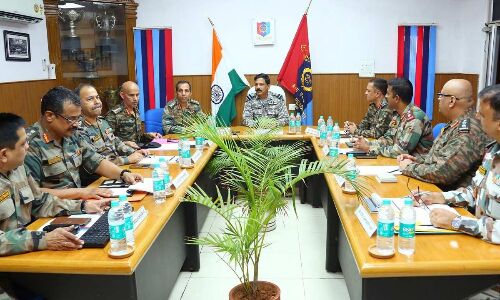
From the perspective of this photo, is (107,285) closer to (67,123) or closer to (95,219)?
(95,219)

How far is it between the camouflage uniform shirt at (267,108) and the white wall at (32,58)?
7.83 ft

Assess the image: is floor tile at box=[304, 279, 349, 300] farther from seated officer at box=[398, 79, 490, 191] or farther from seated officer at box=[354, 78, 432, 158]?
seated officer at box=[354, 78, 432, 158]

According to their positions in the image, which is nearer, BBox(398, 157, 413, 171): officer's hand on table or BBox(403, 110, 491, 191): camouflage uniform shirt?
BBox(403, 110, 491, 191): camouflage uniform shirt

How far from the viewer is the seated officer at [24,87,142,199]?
2.35 m

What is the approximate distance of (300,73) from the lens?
5.72m

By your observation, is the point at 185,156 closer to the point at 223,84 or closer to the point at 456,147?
the point at 456,147

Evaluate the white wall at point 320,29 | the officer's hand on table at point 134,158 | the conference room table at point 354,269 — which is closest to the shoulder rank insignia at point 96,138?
the officer's hand on table at point 134,158

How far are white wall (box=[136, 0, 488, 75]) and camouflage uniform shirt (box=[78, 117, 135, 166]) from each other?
2.64m

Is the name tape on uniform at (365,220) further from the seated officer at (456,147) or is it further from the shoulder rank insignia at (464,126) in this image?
the shoulder rank insignia at (464,126)

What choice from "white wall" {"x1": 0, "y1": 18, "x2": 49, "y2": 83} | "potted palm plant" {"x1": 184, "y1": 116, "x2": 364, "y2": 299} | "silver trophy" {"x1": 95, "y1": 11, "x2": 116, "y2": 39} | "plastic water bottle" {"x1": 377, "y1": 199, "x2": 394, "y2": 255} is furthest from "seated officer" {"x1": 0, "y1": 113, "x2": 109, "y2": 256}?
"silver trophy" {"x1": 95, "y1": 11, "x2": 116, "y2": 39}

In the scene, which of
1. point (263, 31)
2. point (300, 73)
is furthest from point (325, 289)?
point (263, 31)

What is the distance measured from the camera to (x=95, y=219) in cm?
200

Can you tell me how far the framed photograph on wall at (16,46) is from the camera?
418 centimetres

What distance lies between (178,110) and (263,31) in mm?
1725
